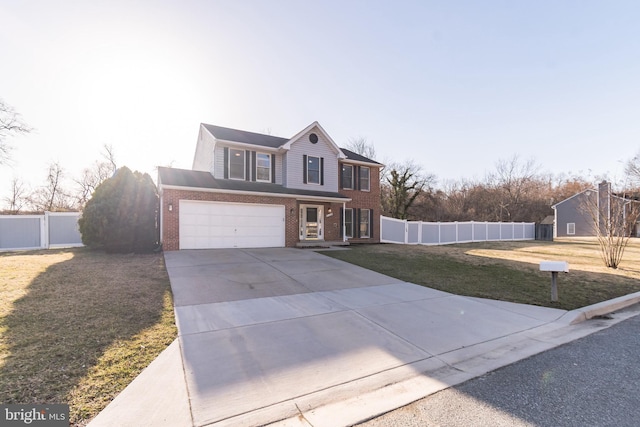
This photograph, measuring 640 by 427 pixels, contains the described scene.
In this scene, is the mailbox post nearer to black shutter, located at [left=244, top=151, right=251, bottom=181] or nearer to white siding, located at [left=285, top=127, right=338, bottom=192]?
white siding, located at [left=285, top=127, right=338, bottom=192]

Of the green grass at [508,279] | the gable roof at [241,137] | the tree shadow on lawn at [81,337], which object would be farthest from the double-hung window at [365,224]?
the tree shadow on lawn at [81,337]

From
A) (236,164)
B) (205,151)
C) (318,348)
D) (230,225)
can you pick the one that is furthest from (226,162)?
(318,348)

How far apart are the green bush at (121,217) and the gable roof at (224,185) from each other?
1.16 meters

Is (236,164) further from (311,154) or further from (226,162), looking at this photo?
(311,154)

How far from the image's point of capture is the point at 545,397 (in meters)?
2.81

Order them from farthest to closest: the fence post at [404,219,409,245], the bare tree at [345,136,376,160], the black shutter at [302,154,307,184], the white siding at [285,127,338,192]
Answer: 1. the bare tree at [345,136,376,160]
2. the fence post at [404,219,409,245]
3. the black shutter at [302,154,307,184]
4. the white siding at [285,127,338,192]

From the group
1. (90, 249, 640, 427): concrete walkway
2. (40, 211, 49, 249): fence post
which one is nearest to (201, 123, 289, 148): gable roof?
(40, 211, 49, 249): fence post

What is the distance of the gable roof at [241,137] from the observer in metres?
15.6

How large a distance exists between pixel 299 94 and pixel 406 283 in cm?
1112

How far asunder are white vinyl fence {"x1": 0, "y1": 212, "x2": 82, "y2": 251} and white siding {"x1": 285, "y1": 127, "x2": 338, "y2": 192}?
11104 mm

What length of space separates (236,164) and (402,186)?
23.0 m

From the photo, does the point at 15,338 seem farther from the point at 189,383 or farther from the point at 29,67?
the point at 29,67

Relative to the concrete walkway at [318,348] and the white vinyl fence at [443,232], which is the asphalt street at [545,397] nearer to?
the concrete walkway at [318,348]

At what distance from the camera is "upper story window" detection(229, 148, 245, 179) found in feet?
50.9
